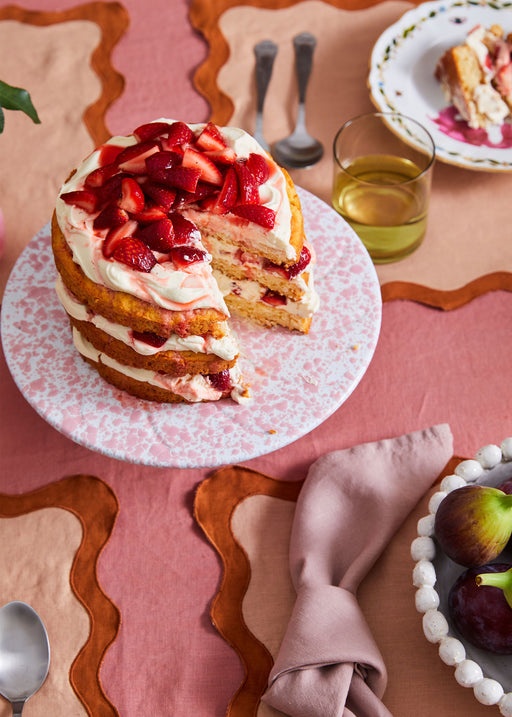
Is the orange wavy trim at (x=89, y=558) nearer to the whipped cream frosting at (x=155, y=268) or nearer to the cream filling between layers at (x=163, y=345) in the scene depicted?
the cream filling between layers at (x=163, y=345)

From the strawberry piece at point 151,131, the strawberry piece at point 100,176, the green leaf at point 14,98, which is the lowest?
the strawberry piece at point 100,176

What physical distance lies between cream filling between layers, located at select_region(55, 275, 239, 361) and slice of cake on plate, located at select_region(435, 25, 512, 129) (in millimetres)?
1312

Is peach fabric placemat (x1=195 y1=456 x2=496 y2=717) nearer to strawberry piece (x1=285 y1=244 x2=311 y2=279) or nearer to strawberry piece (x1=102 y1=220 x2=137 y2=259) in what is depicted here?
strawberry piece (x1=285 y1=244 x2=311 y2=279)

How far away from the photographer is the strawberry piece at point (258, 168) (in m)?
2.18

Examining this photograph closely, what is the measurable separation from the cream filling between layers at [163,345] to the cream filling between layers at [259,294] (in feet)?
0.82

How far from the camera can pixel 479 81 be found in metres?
2.82

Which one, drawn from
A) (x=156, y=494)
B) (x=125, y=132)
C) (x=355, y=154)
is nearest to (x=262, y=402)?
(x=156, y=494)

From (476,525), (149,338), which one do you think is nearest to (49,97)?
(149,338)

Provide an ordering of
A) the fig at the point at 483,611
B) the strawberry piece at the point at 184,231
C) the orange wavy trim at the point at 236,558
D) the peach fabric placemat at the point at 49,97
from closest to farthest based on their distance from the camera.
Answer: the fig at the point at 483,611, the orange wavy trim at the point at 236,558, the strawberry piece at the point at 184,231, the peach fabric placemat at the point at 49,97

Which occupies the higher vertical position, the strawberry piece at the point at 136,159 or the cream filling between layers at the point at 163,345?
the strawberry piece at the point at 136,159

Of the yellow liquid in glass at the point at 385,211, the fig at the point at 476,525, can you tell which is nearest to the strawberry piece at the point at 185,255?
the yellow liquid in glass at the point at 385,211

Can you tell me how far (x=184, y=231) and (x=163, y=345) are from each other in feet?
0.97

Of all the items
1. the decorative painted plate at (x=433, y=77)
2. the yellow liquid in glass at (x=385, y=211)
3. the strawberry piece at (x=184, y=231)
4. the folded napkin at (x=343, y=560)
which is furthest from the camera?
the decorative painted plate at (x=433, y=77)

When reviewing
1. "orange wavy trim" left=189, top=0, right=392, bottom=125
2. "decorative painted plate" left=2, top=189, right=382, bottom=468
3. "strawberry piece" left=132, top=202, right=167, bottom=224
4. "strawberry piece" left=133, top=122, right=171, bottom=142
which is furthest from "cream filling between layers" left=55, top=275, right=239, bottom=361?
"orange wavy trim" left=189, top=0, right=392, bottom=125
